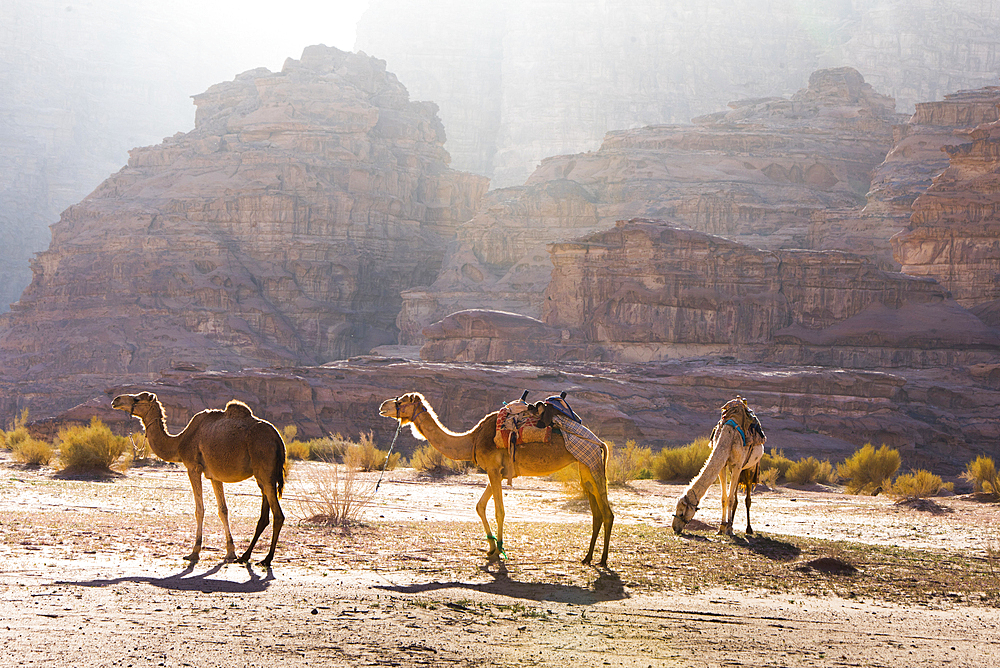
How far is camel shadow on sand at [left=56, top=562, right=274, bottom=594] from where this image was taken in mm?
7844

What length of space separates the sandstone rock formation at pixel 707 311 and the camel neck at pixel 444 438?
4387 centimetres

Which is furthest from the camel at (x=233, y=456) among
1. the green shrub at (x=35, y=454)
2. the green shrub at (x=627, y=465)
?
the green shrub at (x=35, y=454)

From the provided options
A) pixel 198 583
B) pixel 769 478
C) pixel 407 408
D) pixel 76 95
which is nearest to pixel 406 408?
pixel 407 408

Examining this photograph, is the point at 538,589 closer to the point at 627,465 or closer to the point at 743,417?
the point at 743,417

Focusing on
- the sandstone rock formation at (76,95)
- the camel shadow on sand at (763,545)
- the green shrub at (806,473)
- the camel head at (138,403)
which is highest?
the sandstone rock formation at (76,95)

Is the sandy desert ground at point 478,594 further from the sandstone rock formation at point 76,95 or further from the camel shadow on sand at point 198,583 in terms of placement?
the sandstone rock formation at point 76,95

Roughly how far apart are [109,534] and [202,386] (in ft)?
102

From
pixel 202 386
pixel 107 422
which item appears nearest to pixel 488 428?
pixel 107 422

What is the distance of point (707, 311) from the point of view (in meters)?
55.4

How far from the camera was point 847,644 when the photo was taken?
698 cm

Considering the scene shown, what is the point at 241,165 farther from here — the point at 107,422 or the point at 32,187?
the point at 32,187

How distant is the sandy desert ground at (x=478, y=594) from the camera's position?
21.0 feet

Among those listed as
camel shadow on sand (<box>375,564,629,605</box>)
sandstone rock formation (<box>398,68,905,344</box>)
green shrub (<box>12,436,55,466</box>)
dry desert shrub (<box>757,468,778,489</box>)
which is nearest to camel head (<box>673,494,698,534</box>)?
camel shadow on sand (<box>375,564,629,605</box>)

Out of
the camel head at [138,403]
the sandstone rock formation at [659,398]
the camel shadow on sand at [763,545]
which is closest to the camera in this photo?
the camel head at [138,403]
